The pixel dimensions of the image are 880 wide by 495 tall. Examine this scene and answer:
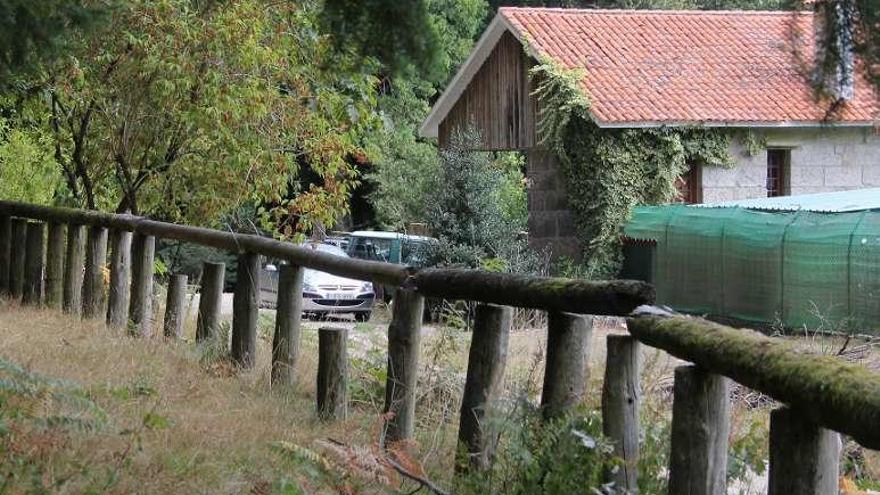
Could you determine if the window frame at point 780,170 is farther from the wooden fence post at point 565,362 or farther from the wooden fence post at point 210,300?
the wooden fence post at point 565,362

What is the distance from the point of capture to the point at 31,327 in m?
12.0

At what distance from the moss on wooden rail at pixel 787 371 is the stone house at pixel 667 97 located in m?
23.9

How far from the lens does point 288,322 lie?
31.4ft

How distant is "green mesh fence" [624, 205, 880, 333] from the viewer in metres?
21.1

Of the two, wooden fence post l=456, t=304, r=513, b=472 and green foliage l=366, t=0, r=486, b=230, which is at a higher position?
green foliage l=366, t=0, r=486, b=230

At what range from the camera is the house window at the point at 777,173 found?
31219 millimetres

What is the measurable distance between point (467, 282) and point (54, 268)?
337 inches

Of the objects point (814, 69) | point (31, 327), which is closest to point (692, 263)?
point (31, 327)

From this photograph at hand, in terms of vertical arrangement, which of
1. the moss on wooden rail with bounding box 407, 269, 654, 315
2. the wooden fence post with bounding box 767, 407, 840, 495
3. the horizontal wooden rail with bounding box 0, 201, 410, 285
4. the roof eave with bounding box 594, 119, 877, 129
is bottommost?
the wooden fence post with bounding box 767, 407, 840, 495

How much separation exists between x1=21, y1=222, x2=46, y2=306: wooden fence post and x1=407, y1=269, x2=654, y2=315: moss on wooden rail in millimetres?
8212

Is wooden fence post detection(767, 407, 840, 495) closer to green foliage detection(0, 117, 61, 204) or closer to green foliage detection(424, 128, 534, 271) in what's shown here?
green foliage detection(0, 117, 61, 204)

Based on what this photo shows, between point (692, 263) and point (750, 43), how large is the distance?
383 inches

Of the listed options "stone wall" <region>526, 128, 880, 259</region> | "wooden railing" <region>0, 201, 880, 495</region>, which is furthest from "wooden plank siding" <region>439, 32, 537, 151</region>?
"wooden railing" <region>0, 201, 880, 495</region>

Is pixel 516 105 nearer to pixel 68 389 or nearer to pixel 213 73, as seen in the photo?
pixel 213 73
